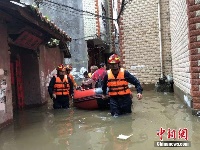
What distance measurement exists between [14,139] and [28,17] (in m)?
3.05

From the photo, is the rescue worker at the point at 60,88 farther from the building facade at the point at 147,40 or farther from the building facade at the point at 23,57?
the building facade at the point at 147,40

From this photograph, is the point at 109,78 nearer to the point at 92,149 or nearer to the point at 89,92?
the point at 89,92

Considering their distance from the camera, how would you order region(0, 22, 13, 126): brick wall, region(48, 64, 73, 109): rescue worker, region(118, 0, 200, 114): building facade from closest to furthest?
region(0, 22, 13, 126): brick wall < region(48, 64, 73, 109): rescue worker < region(118, 0, 200, 114): building facade

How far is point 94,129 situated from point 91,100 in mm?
2874

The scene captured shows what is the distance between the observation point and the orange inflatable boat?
29.8ft

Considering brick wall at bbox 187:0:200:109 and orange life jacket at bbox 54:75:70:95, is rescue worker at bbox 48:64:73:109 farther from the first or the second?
brick wall at bbox 187:0:200:109

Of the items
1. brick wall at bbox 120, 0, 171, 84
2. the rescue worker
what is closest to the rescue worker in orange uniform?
the rescue worker

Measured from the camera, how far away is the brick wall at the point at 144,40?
1409 cm

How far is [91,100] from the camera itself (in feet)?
30.4

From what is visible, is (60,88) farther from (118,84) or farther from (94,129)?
(94,129)

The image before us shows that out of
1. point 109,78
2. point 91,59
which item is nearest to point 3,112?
point 109,78

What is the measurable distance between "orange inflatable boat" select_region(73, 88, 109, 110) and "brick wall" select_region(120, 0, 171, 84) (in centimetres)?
534

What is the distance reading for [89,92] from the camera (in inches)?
368

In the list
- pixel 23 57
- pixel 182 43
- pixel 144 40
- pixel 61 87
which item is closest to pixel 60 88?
pixel 61 87
